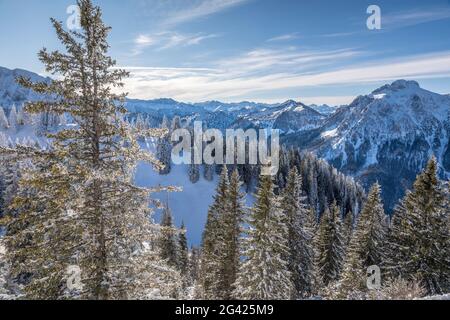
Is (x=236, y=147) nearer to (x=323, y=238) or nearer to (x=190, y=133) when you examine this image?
(x=190, y=133)

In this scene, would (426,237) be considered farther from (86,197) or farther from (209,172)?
(209,172)

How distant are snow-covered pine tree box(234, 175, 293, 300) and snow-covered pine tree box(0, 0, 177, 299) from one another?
→ 38.2ft

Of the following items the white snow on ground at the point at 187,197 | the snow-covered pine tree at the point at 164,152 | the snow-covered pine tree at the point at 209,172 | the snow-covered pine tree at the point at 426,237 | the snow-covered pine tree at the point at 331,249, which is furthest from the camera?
the snow-covered pine tree at the point at 164,152

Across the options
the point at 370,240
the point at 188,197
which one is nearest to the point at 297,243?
the point at 370,240

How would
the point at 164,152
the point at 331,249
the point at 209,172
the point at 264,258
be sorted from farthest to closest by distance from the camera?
the point at 164,152
the point at 209,172
the point at 331,249
the point at 264,258

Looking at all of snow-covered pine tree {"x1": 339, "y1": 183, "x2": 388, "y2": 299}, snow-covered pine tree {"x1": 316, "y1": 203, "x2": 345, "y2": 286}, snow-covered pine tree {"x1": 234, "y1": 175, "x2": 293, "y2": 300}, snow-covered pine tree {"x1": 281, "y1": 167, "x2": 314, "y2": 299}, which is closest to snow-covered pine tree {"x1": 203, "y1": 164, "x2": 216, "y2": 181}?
snow-covered pine tree {"x1": 316, "y1": 203, "x2": 345, "y2": 286}

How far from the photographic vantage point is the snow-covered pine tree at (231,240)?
24234mm

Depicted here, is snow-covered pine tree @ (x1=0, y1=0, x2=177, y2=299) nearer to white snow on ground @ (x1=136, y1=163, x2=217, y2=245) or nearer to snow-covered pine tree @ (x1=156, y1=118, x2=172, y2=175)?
white snow on ground @ (x1=136, y1=163, x2=217, y2=245)

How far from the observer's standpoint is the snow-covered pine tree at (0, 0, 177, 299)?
9.28 metres

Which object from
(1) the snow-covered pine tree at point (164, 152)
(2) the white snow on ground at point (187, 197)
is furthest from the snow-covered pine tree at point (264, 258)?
(1) the snow-covered pine tree at point (164, 152)

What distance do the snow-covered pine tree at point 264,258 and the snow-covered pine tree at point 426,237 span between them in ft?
24.7

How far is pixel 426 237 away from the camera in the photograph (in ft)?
66.1

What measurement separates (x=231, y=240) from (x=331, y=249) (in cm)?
1608

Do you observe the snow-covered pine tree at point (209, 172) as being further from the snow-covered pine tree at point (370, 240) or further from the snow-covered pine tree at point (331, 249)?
the snow-covered pine tree at point (370, 240)
